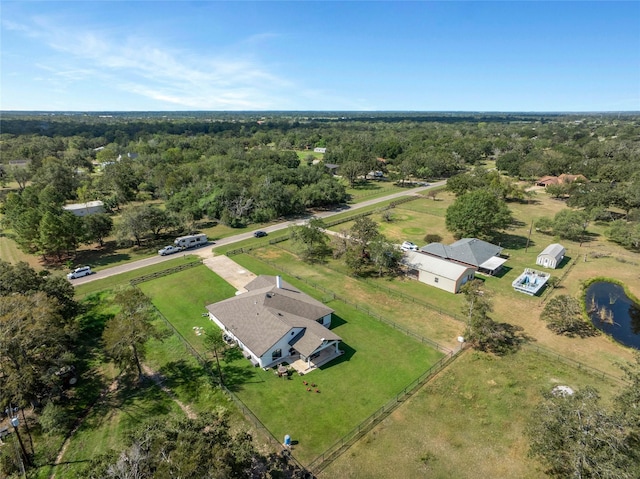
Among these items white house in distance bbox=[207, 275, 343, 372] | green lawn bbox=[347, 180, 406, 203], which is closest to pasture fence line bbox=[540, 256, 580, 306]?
white house in distance bbox=[207, 275, 343, 372]

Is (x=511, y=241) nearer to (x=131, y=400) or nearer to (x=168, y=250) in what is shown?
(x=168, y=250)

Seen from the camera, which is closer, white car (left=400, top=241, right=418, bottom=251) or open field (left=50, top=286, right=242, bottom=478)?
open field (left=50, top=286, right=242, bottom=478)

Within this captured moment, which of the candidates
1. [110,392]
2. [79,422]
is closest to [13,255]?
[110,392]

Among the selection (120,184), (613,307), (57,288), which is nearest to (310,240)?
(57,288)

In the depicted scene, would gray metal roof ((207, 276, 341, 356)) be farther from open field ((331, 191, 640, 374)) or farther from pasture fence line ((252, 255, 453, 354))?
open field ((331, 191, 640, 374))

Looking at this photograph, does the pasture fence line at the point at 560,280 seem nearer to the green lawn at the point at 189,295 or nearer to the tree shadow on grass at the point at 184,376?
the green lawn at the point at 189,295

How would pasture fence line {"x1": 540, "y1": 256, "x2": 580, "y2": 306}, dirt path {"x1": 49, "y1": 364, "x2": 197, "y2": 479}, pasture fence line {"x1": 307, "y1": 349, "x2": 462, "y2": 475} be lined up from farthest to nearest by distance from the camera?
pasture fence line {"x1": 540, "y1": 256, "x2": 580, "y2": 306}
dirt path {"x1": 49, "y1": 364, "x2": 197, "y2": 479}
pasture fence line {"x1": 307, "y1": 349, "x2": 462, "y2": 475}

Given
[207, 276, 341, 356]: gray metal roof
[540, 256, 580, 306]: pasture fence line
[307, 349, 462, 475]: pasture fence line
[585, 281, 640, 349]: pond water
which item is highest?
[207, 276, 341, 356]: gray metal roof
